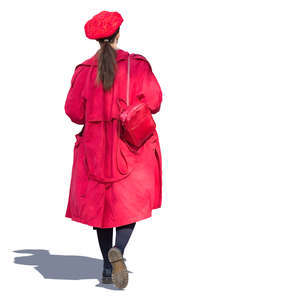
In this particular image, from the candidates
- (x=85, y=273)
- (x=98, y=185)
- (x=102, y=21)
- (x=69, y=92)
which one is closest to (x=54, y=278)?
(x=85, y=273)

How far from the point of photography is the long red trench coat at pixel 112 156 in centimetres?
1111

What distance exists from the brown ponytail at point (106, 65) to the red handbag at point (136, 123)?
0.16 metres

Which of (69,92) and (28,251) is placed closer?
(69,92)

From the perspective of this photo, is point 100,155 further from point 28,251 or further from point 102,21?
point 28,251

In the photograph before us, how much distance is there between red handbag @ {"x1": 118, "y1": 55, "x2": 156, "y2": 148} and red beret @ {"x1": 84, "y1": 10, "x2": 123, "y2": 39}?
396 millimetres

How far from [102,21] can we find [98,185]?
5.05ft

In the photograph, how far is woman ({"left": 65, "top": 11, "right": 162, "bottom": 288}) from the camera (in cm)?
1111

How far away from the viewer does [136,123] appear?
11016 millimetres

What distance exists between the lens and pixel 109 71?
1110cm

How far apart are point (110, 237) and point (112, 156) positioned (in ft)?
A: 2.75

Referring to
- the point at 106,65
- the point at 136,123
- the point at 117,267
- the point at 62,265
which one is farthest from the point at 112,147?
the point at 62,265

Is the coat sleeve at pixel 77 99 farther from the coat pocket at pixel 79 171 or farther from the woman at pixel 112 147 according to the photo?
the coat pocket at pixel 79 171

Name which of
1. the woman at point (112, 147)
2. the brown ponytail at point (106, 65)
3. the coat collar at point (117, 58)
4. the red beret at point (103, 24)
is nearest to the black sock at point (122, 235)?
the woman at point (112, 147)

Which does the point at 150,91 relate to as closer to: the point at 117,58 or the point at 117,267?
the point at 117,58
